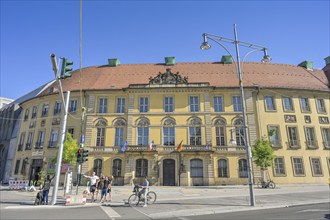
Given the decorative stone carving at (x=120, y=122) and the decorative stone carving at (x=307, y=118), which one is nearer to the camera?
the decorative stone carving at (x=120, y=122)

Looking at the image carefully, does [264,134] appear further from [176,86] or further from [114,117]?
[114,117]

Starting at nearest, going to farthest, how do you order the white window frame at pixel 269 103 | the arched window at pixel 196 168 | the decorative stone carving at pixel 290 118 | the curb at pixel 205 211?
1. the curb at pixel 205 211
2. the arched window at pixel 196 168
3. the decorative stone carving at pixel 290 118
4. the white window frame at pixel 269 103

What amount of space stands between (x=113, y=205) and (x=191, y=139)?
16.2m

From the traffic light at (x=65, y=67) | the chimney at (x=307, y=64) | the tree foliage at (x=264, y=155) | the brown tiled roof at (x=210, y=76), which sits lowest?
the tree foliage at (x=264, y=155)

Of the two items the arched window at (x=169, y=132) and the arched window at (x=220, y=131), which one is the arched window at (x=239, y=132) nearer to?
the arched window at (x=220, y=131)

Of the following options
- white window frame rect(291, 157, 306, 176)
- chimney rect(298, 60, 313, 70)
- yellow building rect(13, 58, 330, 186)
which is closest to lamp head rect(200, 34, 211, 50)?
yellow building rect(13, 58, 330, 186)

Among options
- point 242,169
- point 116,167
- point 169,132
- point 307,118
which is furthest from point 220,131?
point 116,167

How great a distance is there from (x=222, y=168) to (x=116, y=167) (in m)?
13.1

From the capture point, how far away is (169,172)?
27.0m

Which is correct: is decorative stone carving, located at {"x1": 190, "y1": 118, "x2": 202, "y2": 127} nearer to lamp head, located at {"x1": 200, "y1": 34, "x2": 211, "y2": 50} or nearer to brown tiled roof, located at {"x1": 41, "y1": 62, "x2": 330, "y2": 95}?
brown tiled roof, located at {"x1": 41, "y1": 62, "x2": 330, "y2": 95}

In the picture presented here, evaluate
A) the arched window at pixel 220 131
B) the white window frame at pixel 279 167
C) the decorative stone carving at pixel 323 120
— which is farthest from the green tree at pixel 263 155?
the decorative stone carving at pixel 323 120

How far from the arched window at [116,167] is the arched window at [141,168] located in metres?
2.22

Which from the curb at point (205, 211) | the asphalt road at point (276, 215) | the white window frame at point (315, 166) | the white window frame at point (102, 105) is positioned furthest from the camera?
the white window frame at point (102, 105)

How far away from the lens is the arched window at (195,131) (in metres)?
28.0
